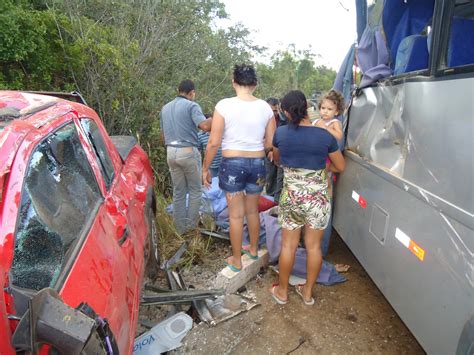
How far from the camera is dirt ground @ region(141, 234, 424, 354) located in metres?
2.68

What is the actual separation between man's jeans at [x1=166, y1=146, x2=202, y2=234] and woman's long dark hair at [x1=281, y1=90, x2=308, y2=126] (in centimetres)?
178

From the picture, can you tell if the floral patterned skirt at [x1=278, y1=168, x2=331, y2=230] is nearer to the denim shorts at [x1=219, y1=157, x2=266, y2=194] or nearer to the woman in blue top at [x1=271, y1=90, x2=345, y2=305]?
the woman in blue top at [x1=271, y1=90, x2=345, y2=305]

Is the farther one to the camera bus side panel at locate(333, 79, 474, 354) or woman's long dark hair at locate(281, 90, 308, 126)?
woman's long dark hair at locate(281, 90, 308, 126)

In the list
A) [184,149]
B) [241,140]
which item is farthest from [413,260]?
[184,149]

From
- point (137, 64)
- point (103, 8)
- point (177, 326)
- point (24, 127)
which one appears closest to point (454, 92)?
point (24, 127)

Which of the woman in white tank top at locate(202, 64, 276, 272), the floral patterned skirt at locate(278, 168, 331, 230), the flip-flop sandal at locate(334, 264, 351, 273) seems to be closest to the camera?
the floral patterned skirt at locate(278, 168, 331, 230)

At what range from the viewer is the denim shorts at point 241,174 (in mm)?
3107

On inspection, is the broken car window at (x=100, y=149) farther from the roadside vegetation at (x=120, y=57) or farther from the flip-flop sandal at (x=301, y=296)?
the flip-flop sandal at (x=301, y=296)

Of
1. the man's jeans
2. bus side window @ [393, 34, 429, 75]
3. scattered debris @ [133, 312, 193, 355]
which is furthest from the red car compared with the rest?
bus side window @ [393, 34, 429, 75]

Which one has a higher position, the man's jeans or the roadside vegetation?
the roadside vegetation

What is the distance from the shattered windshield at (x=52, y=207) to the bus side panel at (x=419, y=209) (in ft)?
5.96

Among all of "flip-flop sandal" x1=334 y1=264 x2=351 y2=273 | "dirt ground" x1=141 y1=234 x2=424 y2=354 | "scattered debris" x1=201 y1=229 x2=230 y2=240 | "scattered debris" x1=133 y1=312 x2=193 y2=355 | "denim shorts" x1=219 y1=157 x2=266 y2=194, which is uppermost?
"denim shorts" x1=219 y1=157 x2=266 y2=194

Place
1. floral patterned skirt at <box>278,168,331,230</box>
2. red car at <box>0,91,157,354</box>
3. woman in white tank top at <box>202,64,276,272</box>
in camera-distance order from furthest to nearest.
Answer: woman in white tank top at <box>202,64,276,272</box>
floral patterned skirt at <box>278,168,331,230</box>
red car at <box>0,91,157,354</box>

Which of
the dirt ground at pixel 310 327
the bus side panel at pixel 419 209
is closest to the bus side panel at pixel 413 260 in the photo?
the bus side panel at pixel 419 209
